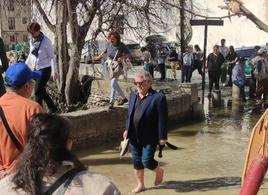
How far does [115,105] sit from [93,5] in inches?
96.0

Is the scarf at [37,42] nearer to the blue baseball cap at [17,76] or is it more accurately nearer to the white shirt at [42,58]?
the white shirt at [42,58]

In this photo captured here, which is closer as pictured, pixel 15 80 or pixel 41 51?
pixel 15 80

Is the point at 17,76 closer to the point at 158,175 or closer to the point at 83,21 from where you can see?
the point at 158,175

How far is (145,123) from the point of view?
6695mm

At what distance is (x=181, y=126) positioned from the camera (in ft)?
38.7

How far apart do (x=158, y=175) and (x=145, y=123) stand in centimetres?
75

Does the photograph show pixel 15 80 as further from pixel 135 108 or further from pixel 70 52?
pixel 70 52

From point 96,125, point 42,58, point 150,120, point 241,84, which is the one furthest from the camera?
point 241,84

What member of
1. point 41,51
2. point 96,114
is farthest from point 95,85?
point 41,51

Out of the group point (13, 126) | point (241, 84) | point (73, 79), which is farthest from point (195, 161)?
point (241, 84)

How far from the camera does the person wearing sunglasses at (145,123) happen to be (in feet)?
21.8

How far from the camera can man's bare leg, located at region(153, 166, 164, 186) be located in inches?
273

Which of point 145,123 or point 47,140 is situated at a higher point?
point 47,140

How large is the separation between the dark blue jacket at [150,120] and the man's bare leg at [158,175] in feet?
1.29
